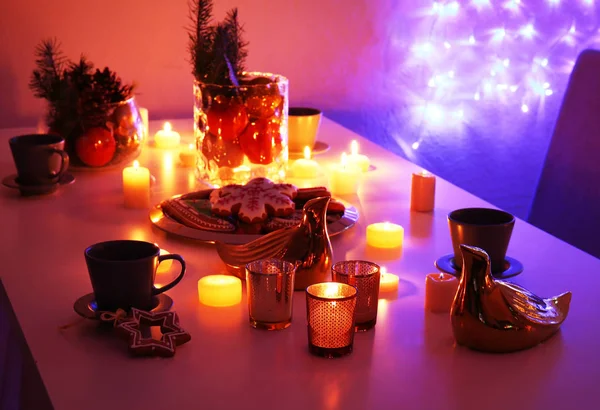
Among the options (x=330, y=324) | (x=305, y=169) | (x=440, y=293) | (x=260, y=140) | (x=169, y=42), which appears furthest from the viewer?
(x=169, y=42)

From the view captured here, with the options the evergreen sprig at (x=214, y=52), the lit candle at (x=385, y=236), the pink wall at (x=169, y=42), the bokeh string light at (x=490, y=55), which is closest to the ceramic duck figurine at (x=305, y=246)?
the lit candle at (x=385, y=236)

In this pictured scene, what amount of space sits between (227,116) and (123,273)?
590mm

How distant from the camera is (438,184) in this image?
5.10ft

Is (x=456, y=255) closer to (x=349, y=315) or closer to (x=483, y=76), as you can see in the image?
(x=349, y=315)

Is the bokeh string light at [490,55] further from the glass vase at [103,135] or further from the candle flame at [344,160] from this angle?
the glass vase at [103,135]

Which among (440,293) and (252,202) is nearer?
(440,293)

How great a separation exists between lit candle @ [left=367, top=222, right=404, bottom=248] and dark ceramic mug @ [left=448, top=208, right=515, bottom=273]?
0.38 ft

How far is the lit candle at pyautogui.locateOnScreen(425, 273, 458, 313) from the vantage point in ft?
3.14

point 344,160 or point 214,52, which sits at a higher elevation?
point 214,52

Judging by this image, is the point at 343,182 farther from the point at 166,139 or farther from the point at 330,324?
the point at 330,324

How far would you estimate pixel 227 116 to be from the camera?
144 cm

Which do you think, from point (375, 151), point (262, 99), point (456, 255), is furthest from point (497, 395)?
point (375, 151)

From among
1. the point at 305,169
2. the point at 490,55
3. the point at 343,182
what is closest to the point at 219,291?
the point at 343,182

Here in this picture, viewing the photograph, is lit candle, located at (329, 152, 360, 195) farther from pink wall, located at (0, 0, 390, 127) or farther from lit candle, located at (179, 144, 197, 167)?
pink wall, located at (0, 0, 390, 127)
